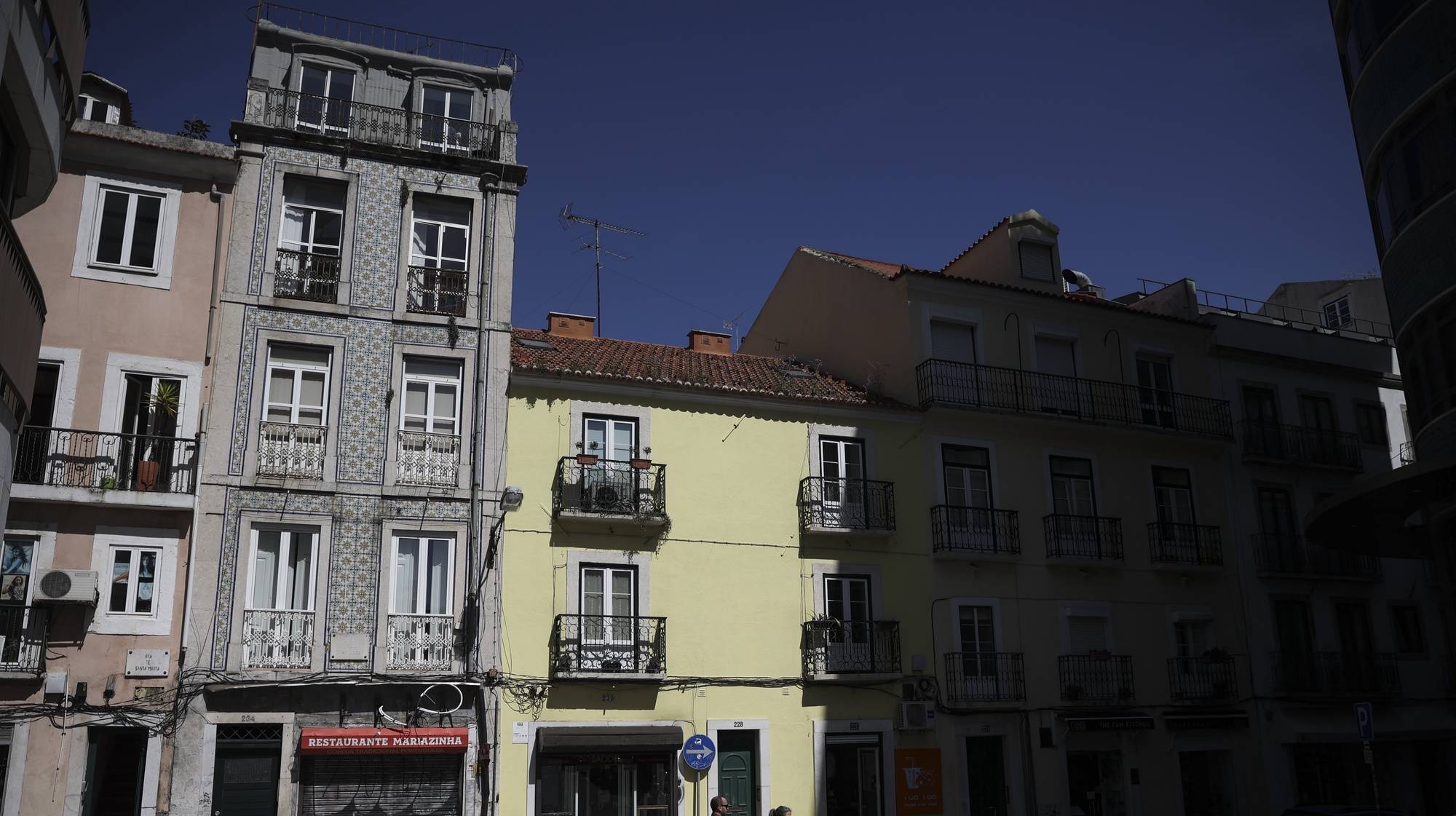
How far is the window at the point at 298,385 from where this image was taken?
814 inches

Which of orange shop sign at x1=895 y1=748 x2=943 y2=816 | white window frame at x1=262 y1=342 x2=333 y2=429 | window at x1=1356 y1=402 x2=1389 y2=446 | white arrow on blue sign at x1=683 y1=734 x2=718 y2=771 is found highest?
window at x1=1356 y1=402 x2=1389 y2=446

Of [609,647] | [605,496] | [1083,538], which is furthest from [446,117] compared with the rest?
[1083,538]

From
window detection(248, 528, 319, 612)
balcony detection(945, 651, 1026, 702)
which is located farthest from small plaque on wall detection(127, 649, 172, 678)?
balcony detection(945, 651, 1026, 702)

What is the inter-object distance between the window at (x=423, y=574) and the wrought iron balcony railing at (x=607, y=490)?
2.09m

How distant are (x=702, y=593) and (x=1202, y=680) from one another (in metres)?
11.7

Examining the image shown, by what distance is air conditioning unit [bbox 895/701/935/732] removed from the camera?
2302 cm

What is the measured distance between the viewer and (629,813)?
20.9 m

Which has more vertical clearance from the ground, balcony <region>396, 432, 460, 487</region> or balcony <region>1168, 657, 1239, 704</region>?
balcony <region>396, 432, 460, 487</region>

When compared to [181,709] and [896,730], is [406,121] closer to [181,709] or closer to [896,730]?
[181,709]

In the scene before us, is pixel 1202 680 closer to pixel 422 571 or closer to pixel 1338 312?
pixel 422 571

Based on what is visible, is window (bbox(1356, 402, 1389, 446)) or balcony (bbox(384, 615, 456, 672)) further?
window (bbox(1356, 402, 1389, 446))

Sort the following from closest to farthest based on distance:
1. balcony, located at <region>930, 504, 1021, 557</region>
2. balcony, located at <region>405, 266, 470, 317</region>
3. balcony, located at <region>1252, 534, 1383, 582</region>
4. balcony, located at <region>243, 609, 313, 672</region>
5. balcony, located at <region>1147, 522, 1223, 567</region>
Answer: balcony, located at <region>243, 609, 313, 672</region>
balcony, located at <region>405, 266, 470, 317</region>
balcony, located at <region>930, 504, 1021, 557</region>
balcony, located at <region>1147, 522, 1223, 567</region>
balcony, located at <region>1252, 534, 1383, 582</region>

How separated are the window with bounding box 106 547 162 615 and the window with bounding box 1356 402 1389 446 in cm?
2760

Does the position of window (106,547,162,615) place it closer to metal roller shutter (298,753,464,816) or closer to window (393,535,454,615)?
metal roller shutter (298,753,464,816)
